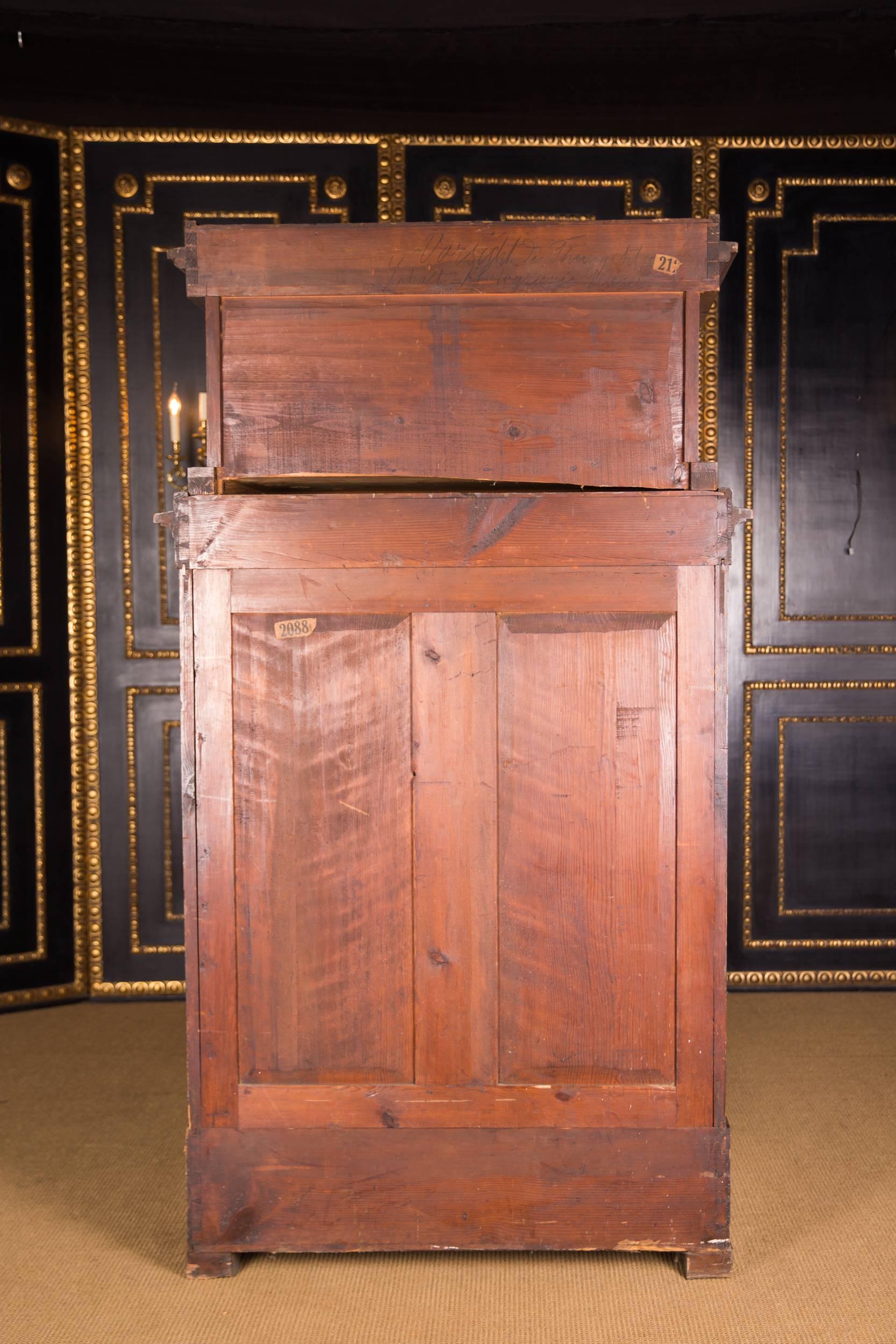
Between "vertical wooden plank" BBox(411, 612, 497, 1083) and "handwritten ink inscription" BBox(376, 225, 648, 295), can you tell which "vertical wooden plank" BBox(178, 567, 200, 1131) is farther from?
"handwritten ink inscription" BBox(376, 225, 648, 295)

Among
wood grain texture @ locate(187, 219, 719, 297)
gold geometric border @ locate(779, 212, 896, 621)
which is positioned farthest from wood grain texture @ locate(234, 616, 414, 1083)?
gold geometric border @ locate(779, 212, 896, 621)

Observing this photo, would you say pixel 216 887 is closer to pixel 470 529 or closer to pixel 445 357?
pixel 470 529

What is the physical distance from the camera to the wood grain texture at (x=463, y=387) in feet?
6.89

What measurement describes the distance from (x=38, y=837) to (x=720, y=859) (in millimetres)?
2653

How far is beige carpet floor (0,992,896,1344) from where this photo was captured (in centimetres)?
206

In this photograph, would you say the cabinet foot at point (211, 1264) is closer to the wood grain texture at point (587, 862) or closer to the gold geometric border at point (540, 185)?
the wood grain texture at point (587, 862)

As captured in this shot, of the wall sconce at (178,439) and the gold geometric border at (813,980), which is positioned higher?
the wall sconce at (178,439)

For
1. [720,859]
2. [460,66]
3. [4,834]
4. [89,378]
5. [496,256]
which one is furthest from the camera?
[89,378]

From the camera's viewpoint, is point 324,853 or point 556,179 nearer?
point 324,853

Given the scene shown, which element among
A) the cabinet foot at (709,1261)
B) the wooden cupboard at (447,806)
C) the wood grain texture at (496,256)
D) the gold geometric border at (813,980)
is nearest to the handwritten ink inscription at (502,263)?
the wood grain texture at (496,256)

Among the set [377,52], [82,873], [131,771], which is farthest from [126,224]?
[82,873]

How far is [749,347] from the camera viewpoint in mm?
4027

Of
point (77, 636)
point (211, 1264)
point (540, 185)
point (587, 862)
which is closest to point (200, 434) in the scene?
point (77, 636)

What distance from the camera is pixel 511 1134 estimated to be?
7.19ft
